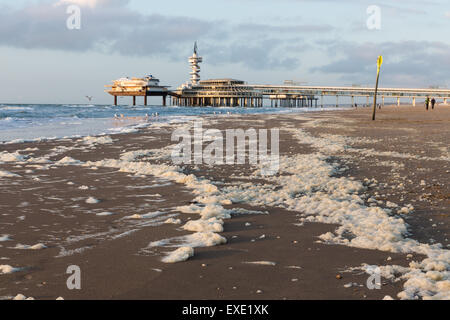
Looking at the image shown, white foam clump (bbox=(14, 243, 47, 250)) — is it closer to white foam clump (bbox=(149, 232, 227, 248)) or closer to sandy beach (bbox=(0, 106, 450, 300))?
sandy beach (bbox=(0, 106, 450, 300))

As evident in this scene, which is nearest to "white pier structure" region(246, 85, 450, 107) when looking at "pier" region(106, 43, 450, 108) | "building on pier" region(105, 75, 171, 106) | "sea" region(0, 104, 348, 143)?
"pier" region(106, 43, 450, 108)

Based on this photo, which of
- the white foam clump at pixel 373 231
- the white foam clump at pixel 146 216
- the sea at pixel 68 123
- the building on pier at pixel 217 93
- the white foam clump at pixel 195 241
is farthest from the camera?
the building on pier at pixel 217 93

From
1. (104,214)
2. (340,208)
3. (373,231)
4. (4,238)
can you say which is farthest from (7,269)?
(340,208)

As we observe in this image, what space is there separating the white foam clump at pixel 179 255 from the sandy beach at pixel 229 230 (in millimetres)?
92

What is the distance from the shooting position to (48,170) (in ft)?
29.1

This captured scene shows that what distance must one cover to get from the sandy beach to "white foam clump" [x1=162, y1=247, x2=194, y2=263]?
0.09 metres

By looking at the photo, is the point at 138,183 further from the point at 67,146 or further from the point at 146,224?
the point at 67,146

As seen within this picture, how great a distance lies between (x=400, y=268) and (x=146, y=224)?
2.90 m

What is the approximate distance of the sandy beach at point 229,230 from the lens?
327 cm

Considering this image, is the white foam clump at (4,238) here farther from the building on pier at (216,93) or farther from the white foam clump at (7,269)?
the building on pier at (216,93)

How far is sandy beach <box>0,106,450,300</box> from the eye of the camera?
327cm

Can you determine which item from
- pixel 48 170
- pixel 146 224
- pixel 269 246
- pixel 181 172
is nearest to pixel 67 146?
pixel 48 170

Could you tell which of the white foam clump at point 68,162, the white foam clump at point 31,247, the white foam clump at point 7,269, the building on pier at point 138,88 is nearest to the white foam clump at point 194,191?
the white foam clump at point 68,162

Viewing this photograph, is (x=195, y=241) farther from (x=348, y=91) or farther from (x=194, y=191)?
(x=348, y=91)
